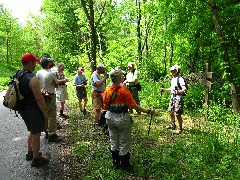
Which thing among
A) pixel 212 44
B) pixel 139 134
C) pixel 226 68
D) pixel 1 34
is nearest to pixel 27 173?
pixel 139 134

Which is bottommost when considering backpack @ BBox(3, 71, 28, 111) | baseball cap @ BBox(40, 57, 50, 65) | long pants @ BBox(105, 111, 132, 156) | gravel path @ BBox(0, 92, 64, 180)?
gravel path @ BBox(0, 92, 64, 180)

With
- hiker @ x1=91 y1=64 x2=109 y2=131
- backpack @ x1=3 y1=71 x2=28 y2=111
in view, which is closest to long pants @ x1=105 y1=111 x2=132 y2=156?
backpack @ x1=3 y1=71 x2=28 y2=111

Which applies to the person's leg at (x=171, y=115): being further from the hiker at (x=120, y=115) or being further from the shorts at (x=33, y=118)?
the shorts at (x=33, y=118)

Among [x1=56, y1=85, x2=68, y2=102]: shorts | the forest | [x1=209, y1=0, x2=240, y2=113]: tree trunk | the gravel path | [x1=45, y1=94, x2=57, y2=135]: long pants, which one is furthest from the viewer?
[x1=56, y1=85, x2=68, y2=102]: shorts

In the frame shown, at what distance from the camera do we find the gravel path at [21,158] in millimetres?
5227

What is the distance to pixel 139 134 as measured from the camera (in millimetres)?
7730

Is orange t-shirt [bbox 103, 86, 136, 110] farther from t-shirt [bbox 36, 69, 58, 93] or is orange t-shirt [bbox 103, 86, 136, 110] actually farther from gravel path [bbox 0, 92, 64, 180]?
t-shirt [bbox 36, 69, 58, 93]

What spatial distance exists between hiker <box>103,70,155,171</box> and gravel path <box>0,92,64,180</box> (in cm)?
123

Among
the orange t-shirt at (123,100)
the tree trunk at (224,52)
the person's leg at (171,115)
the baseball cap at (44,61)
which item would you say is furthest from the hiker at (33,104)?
the tree trunk at (224,52)

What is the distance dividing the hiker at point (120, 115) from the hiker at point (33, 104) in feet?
4.36

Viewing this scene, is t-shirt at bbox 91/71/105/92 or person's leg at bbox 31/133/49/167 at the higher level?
t-shirt at bbox 91/71/105/92

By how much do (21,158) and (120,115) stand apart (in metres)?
2.63

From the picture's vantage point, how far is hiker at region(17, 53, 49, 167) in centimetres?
Answer: 524

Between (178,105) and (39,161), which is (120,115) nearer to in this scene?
(39,161)
